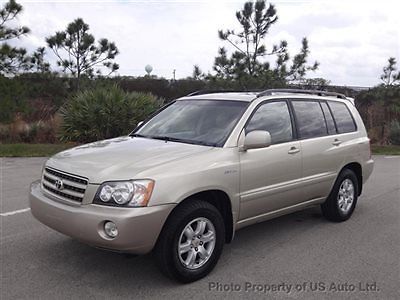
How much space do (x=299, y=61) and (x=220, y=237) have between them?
1607 cm

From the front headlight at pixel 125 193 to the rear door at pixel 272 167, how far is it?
112 cm

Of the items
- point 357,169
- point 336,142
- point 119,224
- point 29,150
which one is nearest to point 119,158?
point 119,224

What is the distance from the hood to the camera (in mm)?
3738

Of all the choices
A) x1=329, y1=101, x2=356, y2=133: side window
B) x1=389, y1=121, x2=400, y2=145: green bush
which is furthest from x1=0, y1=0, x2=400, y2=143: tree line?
x1=329, y1=101, x2=356, y2=133: side window

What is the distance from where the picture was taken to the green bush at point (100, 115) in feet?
43.3

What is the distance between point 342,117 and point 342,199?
3.76ft

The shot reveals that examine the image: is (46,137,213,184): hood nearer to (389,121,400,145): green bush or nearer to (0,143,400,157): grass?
(0,143,400,157): grass

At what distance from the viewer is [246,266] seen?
429cm

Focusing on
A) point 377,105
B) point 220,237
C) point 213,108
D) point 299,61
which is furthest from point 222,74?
point 220,237

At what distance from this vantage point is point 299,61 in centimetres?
1895

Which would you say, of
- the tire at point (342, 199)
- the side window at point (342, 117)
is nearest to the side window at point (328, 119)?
the side window at point (342, 117)

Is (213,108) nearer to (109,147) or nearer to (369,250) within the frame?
(109,147)

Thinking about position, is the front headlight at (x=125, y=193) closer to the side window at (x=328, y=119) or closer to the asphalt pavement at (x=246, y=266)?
the asphalt pavement at (x=246, y=266)

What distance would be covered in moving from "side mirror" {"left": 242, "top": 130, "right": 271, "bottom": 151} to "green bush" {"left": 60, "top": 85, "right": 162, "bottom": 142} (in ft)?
30.2
